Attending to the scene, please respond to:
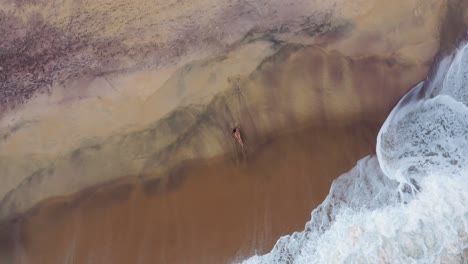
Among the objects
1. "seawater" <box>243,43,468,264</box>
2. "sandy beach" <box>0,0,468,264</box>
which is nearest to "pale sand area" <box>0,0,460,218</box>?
"sandy beach" <box>0,0,468,264</box>

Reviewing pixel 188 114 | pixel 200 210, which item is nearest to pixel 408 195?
pixel 200 210

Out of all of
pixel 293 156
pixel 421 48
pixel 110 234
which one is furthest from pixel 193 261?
pixel 421 48

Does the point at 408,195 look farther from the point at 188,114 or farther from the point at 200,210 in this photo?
the point at 188,114

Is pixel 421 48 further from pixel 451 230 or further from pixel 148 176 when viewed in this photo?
pixel 148 176

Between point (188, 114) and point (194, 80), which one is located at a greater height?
point (194, 80)

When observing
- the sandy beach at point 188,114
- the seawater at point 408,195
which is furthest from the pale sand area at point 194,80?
the seawater at point 408,195

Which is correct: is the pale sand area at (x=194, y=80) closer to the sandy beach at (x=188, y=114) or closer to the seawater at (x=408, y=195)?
the sandy beach at (x=188, y=114)
